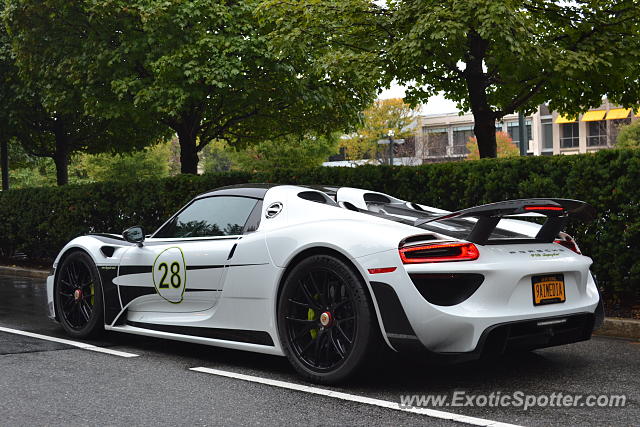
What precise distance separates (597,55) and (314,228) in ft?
23.3

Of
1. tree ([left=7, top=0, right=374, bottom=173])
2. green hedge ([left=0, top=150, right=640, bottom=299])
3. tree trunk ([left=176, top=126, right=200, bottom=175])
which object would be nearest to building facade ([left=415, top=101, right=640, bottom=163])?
tree trunk ([left=176, top=126, right=200, bottom=175])

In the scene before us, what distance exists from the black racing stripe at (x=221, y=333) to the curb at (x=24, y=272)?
29.1 ft

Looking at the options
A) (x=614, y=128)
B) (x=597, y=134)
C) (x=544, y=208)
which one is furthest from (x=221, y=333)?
(x=597, y=134)

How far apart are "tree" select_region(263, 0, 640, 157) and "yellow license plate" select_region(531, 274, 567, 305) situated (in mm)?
5181

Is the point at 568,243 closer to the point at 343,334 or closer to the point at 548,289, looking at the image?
the point at 548,289

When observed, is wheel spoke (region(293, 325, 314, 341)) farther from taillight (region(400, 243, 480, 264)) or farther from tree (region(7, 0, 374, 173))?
tree (region(7, 0, 374, 173))

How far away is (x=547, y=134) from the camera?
6669 centimetres

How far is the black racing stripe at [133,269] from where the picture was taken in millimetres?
6203

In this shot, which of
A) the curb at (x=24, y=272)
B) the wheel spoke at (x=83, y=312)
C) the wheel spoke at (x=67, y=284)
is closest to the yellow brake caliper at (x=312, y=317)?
the wheel spoke at (x=83, y=312)

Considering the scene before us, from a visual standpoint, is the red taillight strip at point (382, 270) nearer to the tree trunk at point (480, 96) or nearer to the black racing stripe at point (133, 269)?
the black racing stripe at point (133, 269)

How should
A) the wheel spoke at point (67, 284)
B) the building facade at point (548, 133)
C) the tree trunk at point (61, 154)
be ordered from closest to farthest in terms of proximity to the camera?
the wheel spoke at point (67, 284) → the tree trunk at point (61, 154) → the building facade at point (548, 133)

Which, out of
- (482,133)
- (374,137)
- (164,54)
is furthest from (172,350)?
(374,137)

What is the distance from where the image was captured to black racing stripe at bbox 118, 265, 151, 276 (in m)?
6.20

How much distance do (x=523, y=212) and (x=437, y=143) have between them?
211ft
